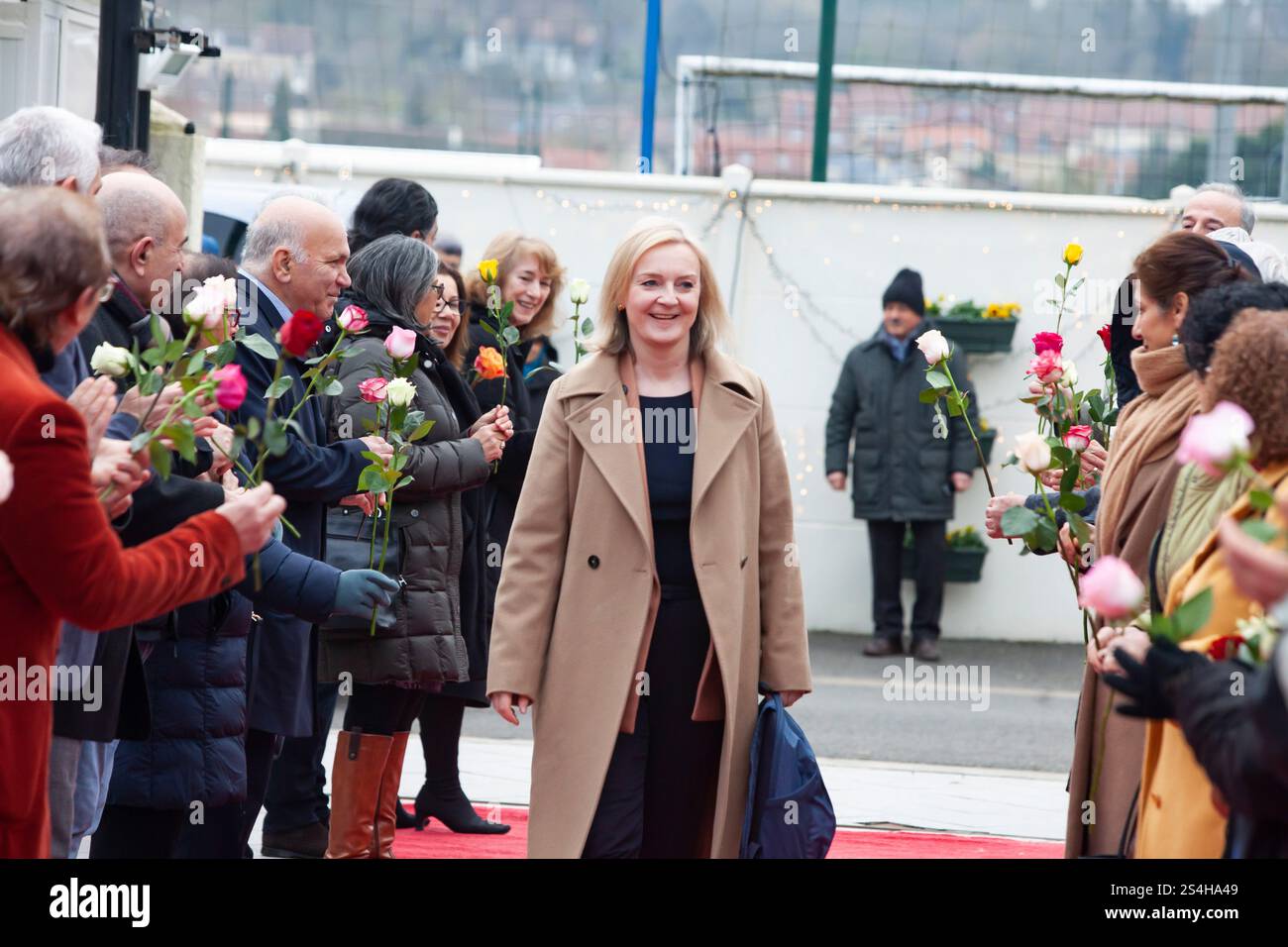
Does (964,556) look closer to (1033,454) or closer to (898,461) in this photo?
(898,461)

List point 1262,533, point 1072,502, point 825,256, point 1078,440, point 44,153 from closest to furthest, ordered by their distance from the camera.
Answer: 1. point 1262,533
2. point 44,153
3. point 1072,502
4. point 1078,440
5. point 825,256

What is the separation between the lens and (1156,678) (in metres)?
2.75

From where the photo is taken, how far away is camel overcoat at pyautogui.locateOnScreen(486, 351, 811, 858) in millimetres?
4031

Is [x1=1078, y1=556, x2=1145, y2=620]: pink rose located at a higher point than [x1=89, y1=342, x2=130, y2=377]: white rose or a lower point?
lower

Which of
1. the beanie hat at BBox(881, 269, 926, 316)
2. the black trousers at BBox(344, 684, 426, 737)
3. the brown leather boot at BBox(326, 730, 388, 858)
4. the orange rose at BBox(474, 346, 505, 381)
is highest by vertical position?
the beanie hat at BBox(881, 269, 926, 316)

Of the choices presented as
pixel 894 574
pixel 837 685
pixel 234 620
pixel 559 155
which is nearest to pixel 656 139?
pixel 559 155

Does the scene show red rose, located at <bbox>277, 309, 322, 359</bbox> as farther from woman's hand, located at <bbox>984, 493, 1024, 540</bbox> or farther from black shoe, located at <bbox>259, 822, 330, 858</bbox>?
black shoe, located at <bbox>259, 822, 330, 858</bbox>

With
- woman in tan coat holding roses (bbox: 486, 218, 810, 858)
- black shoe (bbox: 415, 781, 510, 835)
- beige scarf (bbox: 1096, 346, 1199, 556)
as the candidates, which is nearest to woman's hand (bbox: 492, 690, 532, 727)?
woman in tan coat holding roses (bbox: 486, 218, 810, 858)

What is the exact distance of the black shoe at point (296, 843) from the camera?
219 inches

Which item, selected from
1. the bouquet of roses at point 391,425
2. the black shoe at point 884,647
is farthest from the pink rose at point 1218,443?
the black shoe at point 884,647

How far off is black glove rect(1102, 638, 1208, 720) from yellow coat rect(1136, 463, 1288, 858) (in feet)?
0.45

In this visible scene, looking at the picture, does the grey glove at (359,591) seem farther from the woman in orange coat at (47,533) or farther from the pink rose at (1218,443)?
the pink rose at (1218,443)

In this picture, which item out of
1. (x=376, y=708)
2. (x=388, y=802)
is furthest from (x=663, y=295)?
(x=388, y=802)

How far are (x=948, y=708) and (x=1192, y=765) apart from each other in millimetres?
5879
